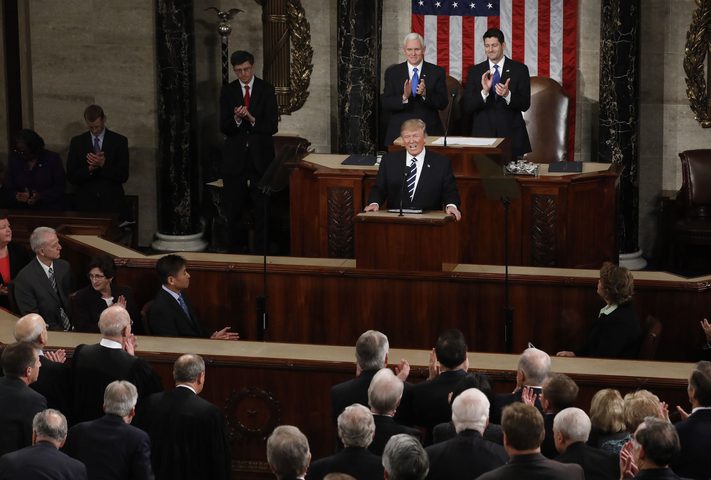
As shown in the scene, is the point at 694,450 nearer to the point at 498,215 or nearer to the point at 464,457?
the point at 464,457

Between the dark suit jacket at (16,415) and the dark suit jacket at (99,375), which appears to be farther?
the dark suit jacket at (99,375)

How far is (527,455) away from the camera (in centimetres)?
650

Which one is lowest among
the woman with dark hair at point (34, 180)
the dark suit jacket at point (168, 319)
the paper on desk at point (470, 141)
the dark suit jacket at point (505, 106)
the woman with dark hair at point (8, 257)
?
the dark suit jacket at point (168, 319)

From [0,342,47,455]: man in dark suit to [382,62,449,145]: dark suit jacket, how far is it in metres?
5.87

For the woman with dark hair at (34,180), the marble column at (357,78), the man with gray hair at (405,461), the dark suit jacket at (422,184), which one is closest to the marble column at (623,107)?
the marble column at (357,78)

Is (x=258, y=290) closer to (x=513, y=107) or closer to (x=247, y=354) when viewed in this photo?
(x=247, y=354)

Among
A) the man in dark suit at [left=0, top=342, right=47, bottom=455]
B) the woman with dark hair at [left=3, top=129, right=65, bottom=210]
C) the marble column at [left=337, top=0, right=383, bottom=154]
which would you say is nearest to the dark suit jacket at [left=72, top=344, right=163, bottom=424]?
the man in dark suit at [left=0, top=342, right=47, bottom=455]

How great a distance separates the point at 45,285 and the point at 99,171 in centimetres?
382

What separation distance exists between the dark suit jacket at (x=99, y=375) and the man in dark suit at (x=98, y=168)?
19.8ft

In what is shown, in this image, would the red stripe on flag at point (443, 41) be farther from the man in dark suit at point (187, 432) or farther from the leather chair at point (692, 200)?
the man in dark suit at point (187, 432)

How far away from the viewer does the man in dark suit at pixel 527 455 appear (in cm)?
646

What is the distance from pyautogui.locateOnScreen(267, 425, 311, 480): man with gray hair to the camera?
648 centimetres

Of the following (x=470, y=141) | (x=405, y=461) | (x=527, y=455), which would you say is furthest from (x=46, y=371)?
(x=470, y=141)

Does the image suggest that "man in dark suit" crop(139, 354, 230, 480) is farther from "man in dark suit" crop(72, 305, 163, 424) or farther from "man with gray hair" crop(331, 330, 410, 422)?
"man with gray hair" crop(331, 330, 410, 422)
